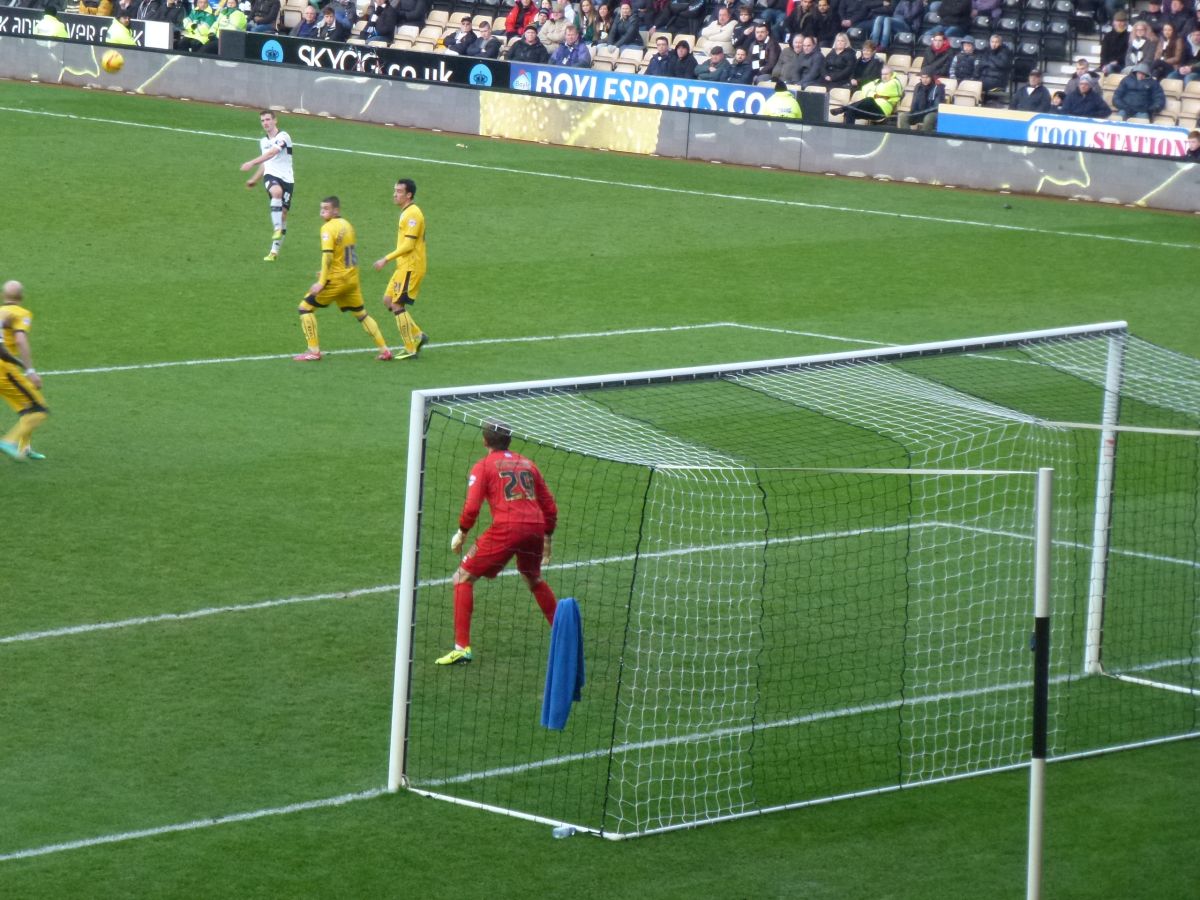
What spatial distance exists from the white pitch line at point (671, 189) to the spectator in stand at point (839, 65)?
7303 mm

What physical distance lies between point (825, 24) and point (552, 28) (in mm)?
6071

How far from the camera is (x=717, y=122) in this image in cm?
3338

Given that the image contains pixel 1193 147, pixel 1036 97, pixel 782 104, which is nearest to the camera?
pixel 1193 147

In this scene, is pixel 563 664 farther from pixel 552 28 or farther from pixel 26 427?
pixel 552 28

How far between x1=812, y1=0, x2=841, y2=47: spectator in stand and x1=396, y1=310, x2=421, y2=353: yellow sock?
66.3 feet

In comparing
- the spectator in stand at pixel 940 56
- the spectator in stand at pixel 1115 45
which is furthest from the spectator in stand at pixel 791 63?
the spectator in stand at pixel 1115 45

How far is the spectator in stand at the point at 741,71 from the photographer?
36469 millimetres

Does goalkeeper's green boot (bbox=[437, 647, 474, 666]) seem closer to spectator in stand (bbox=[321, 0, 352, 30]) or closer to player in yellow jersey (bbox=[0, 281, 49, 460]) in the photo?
player in yellow jersey (bbox=[0, 281, 49, 460])

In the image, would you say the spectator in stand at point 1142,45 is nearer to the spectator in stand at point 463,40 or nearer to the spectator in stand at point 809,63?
the spectator in stand at point 809,63

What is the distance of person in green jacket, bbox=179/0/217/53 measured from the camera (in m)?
40.2

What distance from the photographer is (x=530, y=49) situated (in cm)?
3872

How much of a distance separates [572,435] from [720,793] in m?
3.77

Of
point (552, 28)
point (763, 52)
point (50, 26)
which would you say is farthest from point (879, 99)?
point (50, 26)

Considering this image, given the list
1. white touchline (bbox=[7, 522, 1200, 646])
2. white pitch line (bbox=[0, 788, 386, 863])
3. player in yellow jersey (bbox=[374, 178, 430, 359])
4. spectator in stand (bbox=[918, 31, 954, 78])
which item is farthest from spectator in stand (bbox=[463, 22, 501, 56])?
white pitch line (bbox=[0, 788, 386, 863])
